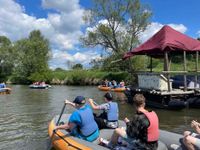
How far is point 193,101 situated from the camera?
18.2 m

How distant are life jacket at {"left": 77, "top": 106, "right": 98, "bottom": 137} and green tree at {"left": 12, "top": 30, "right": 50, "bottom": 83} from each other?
5201 cm

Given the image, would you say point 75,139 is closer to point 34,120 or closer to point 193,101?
point 34,120

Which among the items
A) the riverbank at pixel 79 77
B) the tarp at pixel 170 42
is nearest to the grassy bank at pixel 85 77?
the riverbank at pixel 79 77

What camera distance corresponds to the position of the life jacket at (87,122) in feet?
27.2

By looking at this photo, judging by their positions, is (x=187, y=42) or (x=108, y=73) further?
(x=108, y=73)

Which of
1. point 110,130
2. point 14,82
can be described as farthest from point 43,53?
point 110,130

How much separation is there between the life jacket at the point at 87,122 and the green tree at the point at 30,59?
52.0m

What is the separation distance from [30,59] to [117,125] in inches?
2136

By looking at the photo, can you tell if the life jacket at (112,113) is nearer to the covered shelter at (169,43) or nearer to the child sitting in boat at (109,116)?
the child sitting in boat at (109,116)

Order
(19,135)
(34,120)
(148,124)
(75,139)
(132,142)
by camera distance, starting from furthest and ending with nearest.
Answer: (34,120)
(19,135)
(75,139)
(132,142)
(148,124)

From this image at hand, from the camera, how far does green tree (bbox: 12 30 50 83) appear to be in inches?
2435

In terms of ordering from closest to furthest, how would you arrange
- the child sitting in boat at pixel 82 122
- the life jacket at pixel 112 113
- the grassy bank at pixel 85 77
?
1. the child sitting in boat at pixel 82 122
2. the life jacket at pixel 112 113
3. the grassy bank at pixel 85 77

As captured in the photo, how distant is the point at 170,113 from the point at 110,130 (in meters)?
8.24

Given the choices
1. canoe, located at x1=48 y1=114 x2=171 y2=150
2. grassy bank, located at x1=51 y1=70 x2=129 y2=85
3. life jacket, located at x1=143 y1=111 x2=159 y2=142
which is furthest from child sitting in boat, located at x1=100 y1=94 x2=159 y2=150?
grassy bank, located at x1=51 y1=70 x2=129 y2=85
